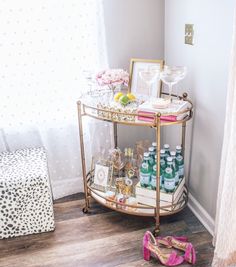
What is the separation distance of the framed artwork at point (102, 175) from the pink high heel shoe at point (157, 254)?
1.64 ft

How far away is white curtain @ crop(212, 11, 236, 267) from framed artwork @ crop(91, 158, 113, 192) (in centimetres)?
80

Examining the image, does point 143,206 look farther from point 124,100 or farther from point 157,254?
point 124,100

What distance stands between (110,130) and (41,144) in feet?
1.69

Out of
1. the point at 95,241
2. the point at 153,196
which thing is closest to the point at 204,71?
the point at 153,196

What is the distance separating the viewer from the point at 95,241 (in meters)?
2.01

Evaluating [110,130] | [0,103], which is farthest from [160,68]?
[0,103]

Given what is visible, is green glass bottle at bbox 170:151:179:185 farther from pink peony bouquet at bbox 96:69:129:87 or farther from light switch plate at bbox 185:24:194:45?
light switch plate at bbox 185:24:194:45

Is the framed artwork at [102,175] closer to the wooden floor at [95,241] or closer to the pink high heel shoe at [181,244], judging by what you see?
the wooden floor at [95,241]

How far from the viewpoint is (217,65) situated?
5.74ft

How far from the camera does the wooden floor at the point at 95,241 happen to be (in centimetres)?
186

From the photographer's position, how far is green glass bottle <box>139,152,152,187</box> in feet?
6.59

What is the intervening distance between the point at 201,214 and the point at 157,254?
18.8 inches

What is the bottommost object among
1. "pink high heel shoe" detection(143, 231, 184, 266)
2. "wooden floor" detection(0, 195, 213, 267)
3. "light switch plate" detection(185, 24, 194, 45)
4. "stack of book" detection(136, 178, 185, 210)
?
"wooden floor" detection(0, 195, 213, 267)

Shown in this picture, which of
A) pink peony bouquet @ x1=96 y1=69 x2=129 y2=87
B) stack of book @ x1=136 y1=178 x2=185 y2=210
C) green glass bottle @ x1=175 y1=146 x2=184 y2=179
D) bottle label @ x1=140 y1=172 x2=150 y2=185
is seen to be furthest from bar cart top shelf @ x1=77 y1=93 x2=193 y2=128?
stack of book @ x1=136 y1=178 x2=185 y2=210
